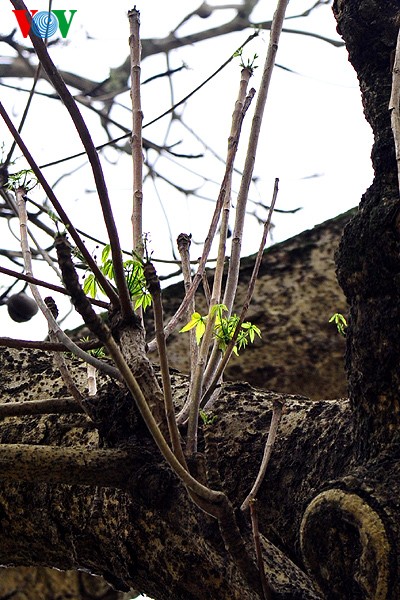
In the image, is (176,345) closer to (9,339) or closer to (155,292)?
(9,339)

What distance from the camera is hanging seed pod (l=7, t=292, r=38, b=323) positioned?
6.72 ft

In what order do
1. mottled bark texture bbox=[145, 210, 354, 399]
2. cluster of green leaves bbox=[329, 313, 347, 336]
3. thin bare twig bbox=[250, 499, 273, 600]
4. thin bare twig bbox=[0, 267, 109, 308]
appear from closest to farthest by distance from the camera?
1. thin bare twig bbox=[250, 499, 273, 600]
2. thin bare twig bbox=[0, 267, 109, 308]
3. cluster of green leaves bbox=[329, 313, 347, 336]
4. mottled bark texture bbox=[145, 210, 354, 399]

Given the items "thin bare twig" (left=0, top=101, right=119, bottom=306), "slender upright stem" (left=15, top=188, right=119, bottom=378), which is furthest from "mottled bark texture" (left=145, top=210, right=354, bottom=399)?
"thin bare twig" (left=0, top=101, right=119, bottom=306)

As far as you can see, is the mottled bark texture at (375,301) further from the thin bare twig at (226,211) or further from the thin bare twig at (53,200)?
the thin bare twig at (53,200)

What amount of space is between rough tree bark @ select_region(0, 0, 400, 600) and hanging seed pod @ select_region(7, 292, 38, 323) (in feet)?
3.00

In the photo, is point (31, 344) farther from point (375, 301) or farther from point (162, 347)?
point (375, 301)

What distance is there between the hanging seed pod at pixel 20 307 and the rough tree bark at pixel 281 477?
92 cm

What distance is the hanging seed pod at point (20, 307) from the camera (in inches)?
80.7

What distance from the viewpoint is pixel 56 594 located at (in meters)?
2.24

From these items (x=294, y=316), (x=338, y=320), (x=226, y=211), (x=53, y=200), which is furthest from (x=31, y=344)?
(x=294, y=316)

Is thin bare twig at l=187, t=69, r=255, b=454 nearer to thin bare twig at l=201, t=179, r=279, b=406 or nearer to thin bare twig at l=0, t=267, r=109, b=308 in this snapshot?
thin bare twig at l=201, t=179, r=279, b=406

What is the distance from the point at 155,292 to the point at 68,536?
500mm

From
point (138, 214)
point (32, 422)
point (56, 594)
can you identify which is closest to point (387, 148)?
point (138, 214)

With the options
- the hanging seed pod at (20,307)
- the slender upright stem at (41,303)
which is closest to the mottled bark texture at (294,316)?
the hanging seed pod at (20,307)
